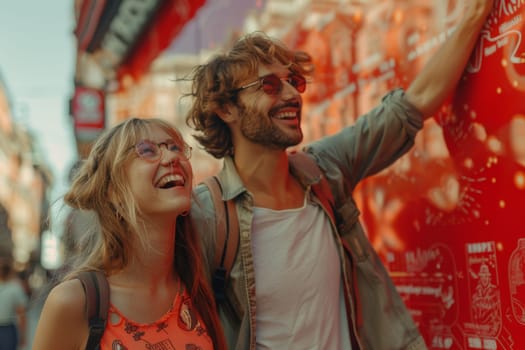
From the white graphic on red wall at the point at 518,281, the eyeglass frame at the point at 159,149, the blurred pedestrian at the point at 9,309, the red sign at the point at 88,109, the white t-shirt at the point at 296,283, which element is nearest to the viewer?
the eyeglass frame at the point at 159,149

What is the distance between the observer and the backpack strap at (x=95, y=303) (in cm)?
209

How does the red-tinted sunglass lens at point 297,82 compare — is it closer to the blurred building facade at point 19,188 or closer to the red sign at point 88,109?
the red sign at point 88,109

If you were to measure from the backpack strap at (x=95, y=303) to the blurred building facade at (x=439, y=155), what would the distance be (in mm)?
971

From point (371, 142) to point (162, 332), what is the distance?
1254 mm

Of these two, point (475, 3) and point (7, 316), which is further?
point (7, 316)

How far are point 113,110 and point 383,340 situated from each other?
1104cm

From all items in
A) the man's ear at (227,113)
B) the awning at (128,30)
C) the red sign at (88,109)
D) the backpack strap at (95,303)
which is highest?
the awning at (128,30)

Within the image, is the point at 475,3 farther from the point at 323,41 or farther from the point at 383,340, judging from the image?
the point at 323,41

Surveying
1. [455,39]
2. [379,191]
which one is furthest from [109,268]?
[379,191]

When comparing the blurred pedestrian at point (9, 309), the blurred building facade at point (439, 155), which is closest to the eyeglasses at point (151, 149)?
the blurred building facade at point (439, 155)

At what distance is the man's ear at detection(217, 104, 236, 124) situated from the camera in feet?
10.0

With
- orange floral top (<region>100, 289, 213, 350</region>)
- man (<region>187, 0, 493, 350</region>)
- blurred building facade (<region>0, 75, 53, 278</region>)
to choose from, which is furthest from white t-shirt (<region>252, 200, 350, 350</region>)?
blurred building facade (<region>0, 75, 53, 278</region>)

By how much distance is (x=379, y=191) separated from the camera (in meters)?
3.84

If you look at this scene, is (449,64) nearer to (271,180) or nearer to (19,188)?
(271,180)
